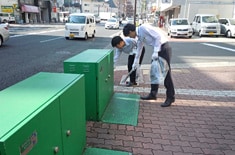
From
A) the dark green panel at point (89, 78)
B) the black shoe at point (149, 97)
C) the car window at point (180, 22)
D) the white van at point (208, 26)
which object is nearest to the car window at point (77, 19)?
the car window at point (180, 22)

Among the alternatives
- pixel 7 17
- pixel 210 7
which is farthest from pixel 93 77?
pixel 7 17

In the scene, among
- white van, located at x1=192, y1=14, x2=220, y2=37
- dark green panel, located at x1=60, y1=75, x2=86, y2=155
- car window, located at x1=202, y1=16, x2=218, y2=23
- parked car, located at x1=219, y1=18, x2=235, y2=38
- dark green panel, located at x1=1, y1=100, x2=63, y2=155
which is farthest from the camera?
car window, located at x1=202, y1=16, x2=218, y2=23

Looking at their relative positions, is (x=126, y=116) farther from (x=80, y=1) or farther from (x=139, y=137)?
(x=80, y=1)

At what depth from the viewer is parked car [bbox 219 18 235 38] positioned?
1950 centimetres

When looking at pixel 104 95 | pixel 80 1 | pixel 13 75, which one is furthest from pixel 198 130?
pixel 80 1

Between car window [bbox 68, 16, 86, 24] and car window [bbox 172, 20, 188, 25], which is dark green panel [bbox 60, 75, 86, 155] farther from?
car window [bbox 172, 20, 188, 25]

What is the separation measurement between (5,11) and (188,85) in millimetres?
45408

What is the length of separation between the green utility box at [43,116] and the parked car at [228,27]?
20.0 metres

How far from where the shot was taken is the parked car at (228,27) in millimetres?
19500

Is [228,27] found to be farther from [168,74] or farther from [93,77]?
[93,77]

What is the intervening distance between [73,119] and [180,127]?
1968mm

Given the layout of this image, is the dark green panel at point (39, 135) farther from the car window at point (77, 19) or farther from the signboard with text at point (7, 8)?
the signboard with text at point (7, 8)

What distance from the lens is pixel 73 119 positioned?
234cm

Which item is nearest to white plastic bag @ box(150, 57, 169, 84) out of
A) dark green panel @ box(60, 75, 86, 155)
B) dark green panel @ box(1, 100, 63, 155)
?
dark green panel @ box(60, 75, 86, 155)
